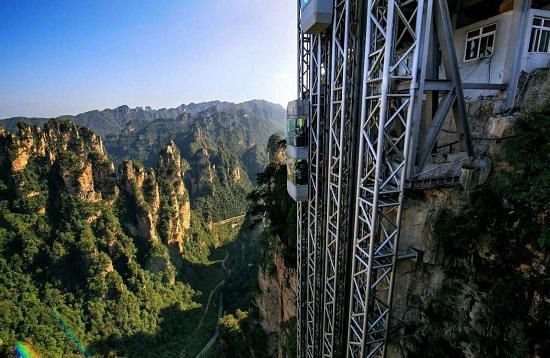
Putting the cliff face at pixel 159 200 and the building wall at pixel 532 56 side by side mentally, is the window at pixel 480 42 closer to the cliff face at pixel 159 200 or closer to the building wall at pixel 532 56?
the building wall at pixel 532 56

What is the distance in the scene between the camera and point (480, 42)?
247 inches

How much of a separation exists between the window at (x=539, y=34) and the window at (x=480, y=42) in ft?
2.15

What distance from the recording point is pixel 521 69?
18.4ft

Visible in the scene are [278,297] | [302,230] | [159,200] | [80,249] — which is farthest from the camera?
[159,200]

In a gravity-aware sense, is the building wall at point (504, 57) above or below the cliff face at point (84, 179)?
above

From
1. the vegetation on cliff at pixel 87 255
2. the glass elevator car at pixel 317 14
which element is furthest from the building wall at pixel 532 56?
the vegetation on cliff at pixel 87 255

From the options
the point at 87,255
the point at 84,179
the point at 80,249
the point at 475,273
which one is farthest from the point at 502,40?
the point at 84,179

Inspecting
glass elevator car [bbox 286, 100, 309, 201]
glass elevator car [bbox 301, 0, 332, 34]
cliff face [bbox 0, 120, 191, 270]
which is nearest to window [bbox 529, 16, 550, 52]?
glass elevator car [bbox 301, 0, 332, 34]

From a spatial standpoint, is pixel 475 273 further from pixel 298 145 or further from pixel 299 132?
pixel 299 132

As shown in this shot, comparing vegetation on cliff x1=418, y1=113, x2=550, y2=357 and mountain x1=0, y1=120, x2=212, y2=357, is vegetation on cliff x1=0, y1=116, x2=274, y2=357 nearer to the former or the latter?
mountain x1=0, y1=120, x2=212, y2=357

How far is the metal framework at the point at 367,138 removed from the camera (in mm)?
4570

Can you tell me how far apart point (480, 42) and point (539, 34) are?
998 millimetres

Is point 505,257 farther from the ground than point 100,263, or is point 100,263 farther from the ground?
point 505,257

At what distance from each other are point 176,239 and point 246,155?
228 ft
